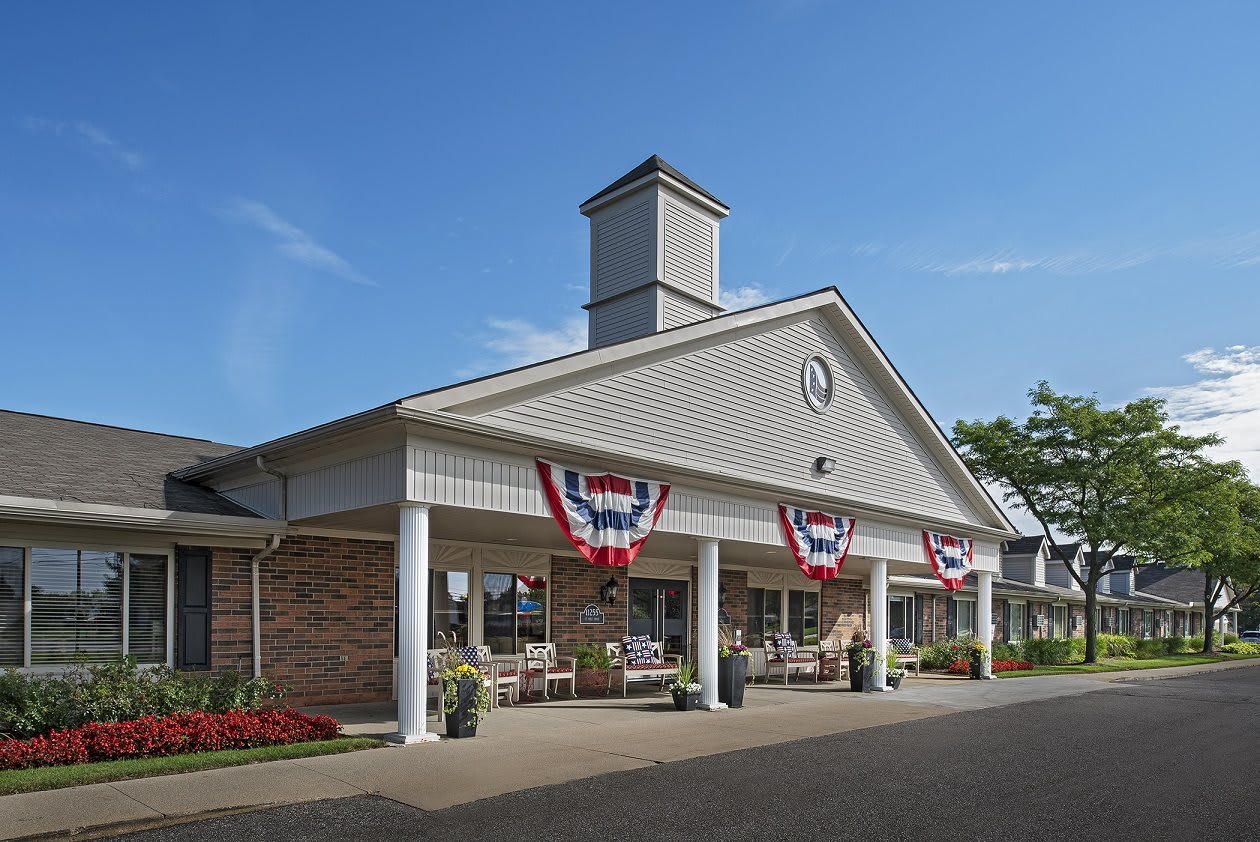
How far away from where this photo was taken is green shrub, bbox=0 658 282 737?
10133 mm

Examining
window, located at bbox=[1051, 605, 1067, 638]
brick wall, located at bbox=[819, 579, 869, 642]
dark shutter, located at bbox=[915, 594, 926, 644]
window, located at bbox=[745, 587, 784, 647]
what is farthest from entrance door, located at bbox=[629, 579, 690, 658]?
window, located at bbox=[1051, 605, 1067, 638]

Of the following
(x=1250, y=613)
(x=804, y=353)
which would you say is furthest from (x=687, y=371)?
(x=1250, y=613)

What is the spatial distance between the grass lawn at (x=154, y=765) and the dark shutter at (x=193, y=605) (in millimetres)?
2854

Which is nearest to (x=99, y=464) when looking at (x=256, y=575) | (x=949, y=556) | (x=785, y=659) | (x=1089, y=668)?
(x=256, y=575)

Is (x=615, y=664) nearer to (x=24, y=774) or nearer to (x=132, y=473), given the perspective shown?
(x=132, y=473)

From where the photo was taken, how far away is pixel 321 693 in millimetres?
13953

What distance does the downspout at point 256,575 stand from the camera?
13062 mm

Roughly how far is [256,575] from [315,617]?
1.12 m

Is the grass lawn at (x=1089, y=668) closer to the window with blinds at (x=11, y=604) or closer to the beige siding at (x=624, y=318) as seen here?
the beige siding at (x=624, y=318)

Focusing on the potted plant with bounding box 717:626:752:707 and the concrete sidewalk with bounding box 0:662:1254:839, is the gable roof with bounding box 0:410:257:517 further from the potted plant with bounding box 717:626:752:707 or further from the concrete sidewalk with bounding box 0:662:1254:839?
the potted plant with bounding box 717:626:752:707

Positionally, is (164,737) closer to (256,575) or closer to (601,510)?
(256,575)

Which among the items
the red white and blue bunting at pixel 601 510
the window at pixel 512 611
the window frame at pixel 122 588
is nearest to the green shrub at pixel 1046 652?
the window at pixel 512 611

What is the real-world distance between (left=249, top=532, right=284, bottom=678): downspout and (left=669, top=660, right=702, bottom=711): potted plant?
19.9 ft

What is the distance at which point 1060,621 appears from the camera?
150 ft
